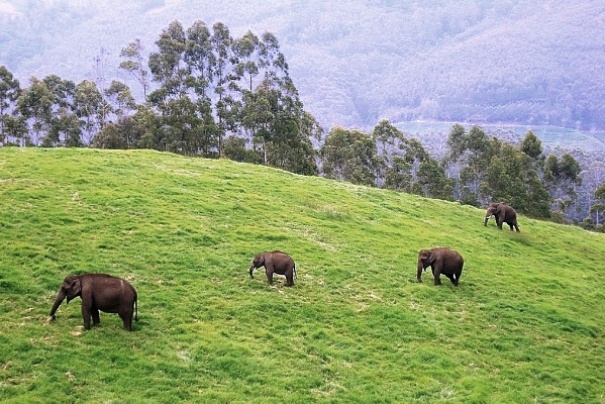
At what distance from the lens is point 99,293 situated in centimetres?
1730

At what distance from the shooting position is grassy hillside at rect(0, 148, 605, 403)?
54.8ft

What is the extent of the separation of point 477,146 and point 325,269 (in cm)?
7252

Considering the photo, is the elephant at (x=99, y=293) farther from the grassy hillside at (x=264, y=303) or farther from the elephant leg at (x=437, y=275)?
the elephant leg at (x=437, y=275)

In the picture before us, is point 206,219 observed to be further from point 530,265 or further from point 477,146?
point 477,146

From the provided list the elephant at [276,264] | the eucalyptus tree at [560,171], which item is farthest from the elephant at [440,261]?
the eucalyptus tree at [560,171]

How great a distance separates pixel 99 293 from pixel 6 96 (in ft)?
233

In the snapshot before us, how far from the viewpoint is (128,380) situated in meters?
15.7

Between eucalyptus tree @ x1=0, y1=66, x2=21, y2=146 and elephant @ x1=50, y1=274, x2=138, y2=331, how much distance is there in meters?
66.2

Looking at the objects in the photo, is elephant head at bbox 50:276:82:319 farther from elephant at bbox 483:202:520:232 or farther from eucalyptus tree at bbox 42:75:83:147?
eucalyptus tree at bbox 42:75:83:147

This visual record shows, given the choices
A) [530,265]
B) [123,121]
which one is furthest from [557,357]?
[123,121]

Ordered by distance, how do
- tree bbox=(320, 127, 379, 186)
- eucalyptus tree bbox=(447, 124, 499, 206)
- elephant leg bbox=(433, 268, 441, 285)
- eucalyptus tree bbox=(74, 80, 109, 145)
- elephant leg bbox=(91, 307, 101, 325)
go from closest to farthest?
elephant leg bbox=(91, 307, 101, 325) → elephant leg bbox=(433, 268, 441, 285) → eucalyptus tree bbox=(74, 80, 109, 145) → tree bbox=(320, 127, 379, 186) → eucalyptus tree bbox=(447, 124, 499, 206)

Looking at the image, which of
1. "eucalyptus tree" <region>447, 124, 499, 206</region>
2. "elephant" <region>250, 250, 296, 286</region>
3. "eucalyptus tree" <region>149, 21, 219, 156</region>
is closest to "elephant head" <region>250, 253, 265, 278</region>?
"elephant" <region>250, 250, 296, 286</region>

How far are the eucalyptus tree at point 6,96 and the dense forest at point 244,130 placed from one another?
6.5 inches

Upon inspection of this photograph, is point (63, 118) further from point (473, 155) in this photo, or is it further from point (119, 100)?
point (473, 155)
